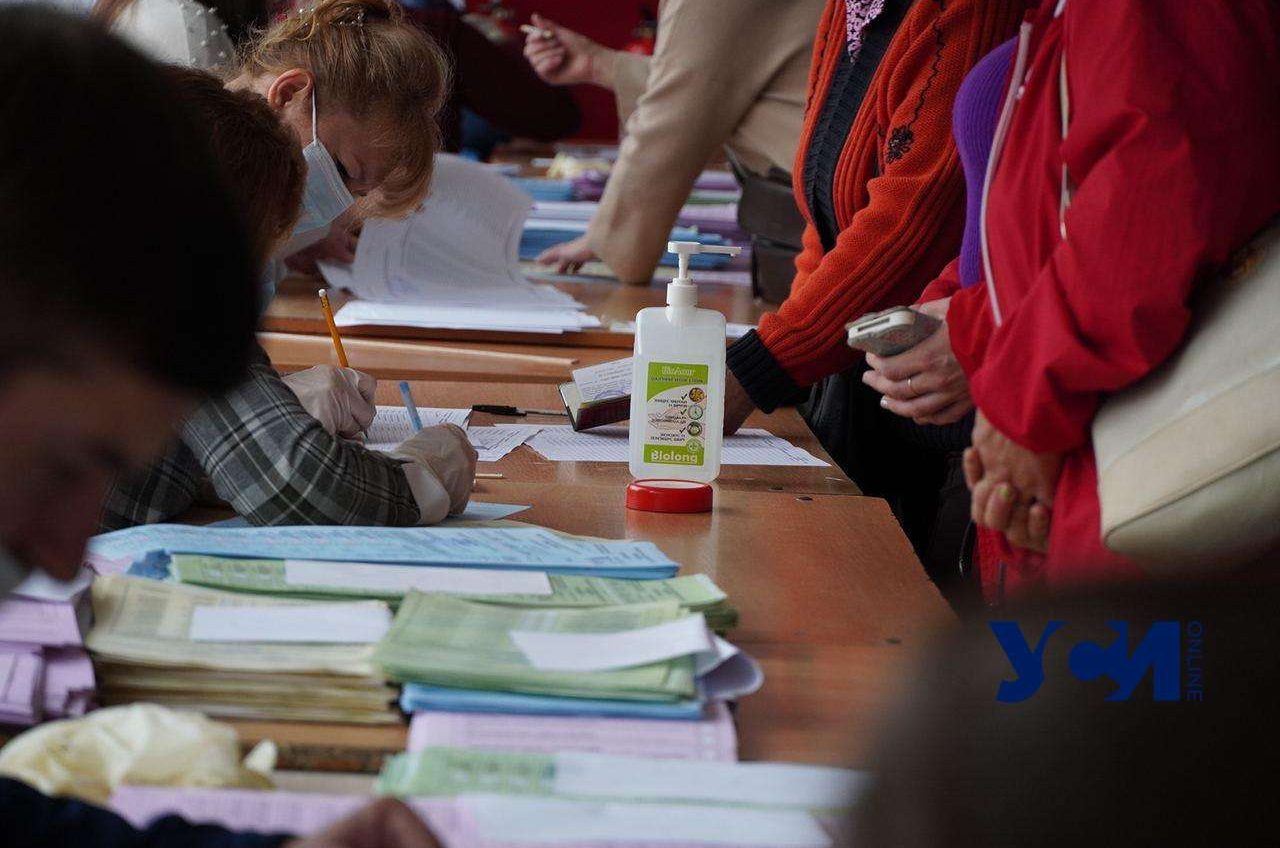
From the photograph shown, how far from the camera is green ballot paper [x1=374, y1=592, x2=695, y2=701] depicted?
0.93 m

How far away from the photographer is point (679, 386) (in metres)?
1.59

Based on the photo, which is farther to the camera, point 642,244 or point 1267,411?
point 642,244

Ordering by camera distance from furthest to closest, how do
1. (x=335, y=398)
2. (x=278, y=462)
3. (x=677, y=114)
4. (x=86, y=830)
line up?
(x=677, y=114) → (x=335, y=398) → (x=278, y=462) → (x=86, y=830)

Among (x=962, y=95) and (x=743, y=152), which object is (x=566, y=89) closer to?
(x=743, y=152)

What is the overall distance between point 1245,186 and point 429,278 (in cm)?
190

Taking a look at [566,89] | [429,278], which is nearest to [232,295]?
[429,278]

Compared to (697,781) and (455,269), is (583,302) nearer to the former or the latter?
(455,269)

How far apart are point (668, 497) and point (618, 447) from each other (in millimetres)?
327

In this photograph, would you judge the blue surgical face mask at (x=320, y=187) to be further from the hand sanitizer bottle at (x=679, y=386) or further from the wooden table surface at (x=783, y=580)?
the hand sanitizer bottle at (x=679, y=386)

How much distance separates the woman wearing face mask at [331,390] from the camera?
134 cm

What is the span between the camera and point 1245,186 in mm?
1140

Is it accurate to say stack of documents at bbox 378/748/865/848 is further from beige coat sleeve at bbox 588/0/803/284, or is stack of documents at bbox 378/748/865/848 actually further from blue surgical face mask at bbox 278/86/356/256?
beige coat sleeve at bbox 588/0/803/284

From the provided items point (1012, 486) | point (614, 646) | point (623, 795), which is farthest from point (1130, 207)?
point (623, 795)

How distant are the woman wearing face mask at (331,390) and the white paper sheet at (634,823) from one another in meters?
0.28
